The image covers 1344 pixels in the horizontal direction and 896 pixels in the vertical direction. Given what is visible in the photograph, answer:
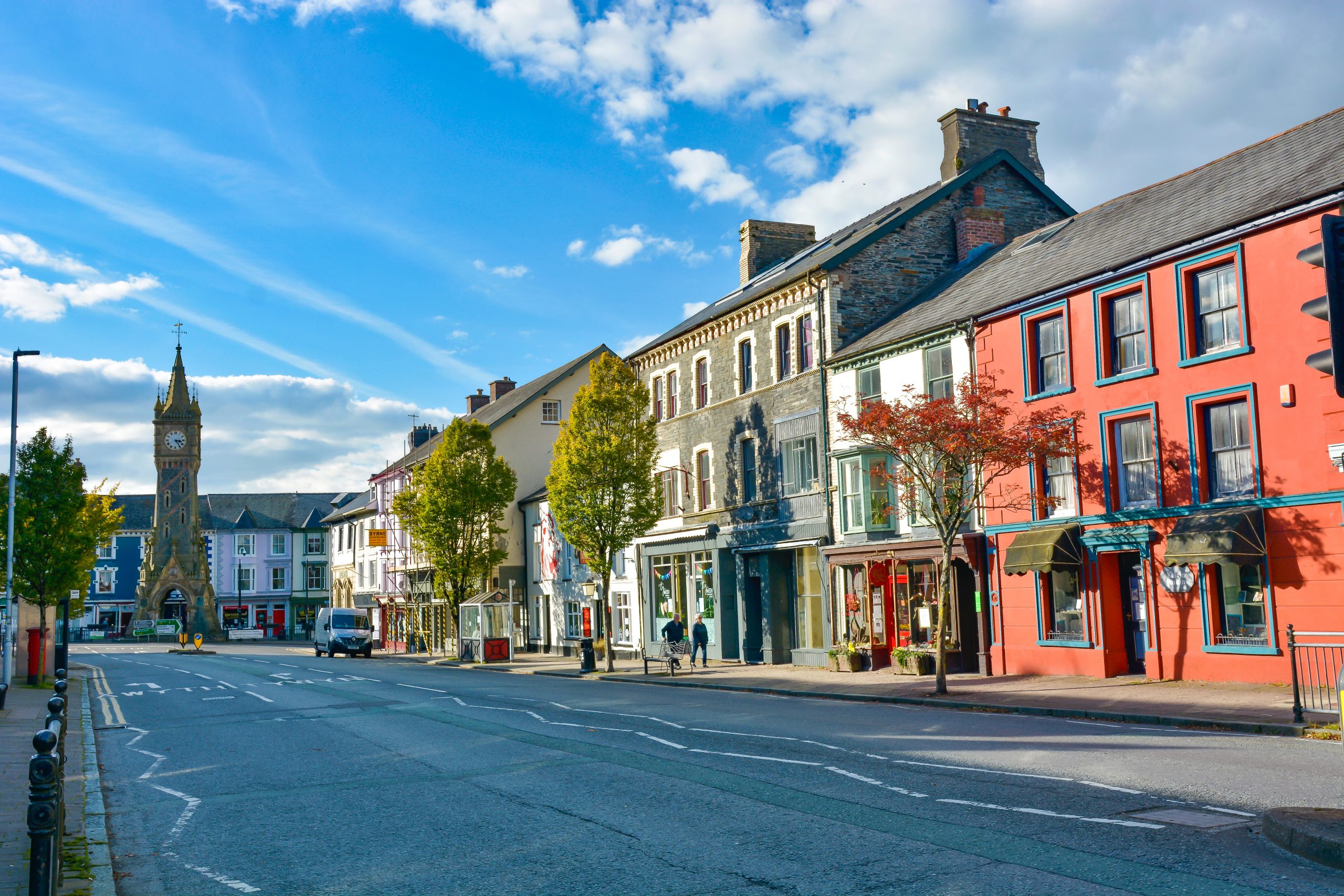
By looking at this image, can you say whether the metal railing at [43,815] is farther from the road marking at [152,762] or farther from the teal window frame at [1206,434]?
the teal window frame at [1206,434]

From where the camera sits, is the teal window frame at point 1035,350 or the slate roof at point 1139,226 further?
the teal window frame at point 1035,350

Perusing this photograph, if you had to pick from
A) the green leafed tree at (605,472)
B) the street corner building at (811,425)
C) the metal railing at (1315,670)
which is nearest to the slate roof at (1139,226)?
the street corner building at (811,425)

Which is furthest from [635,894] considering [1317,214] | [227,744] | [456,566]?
[456,566]

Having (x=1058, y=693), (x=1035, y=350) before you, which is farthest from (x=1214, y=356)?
(x=1058, y=693)

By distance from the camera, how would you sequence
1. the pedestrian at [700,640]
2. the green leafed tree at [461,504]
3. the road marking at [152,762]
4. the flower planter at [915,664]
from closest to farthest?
the road marking at [152,762] < the flower planter at [915,664] < the pedestrian at [700,640] < the green leafed tree at [461,504]

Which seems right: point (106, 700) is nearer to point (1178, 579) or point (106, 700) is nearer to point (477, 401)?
point (1178, 579)

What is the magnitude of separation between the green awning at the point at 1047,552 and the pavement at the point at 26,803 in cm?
1716

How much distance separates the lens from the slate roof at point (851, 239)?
29.5 meters

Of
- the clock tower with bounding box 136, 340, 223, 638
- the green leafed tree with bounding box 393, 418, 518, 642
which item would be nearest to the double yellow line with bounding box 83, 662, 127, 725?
the green leafed tree with bounding box 393, 418, 518, 642

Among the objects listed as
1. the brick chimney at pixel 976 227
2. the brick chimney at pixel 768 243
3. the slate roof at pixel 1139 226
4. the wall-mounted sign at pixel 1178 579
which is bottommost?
the wall-mounted sign at pixel 1178 579

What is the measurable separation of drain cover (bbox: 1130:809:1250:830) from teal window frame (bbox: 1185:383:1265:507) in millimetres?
11723

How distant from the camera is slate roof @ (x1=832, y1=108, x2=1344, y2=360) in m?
19.6

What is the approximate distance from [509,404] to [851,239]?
95.8 ft

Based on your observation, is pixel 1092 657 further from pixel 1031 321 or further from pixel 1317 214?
pixel 1317 214
